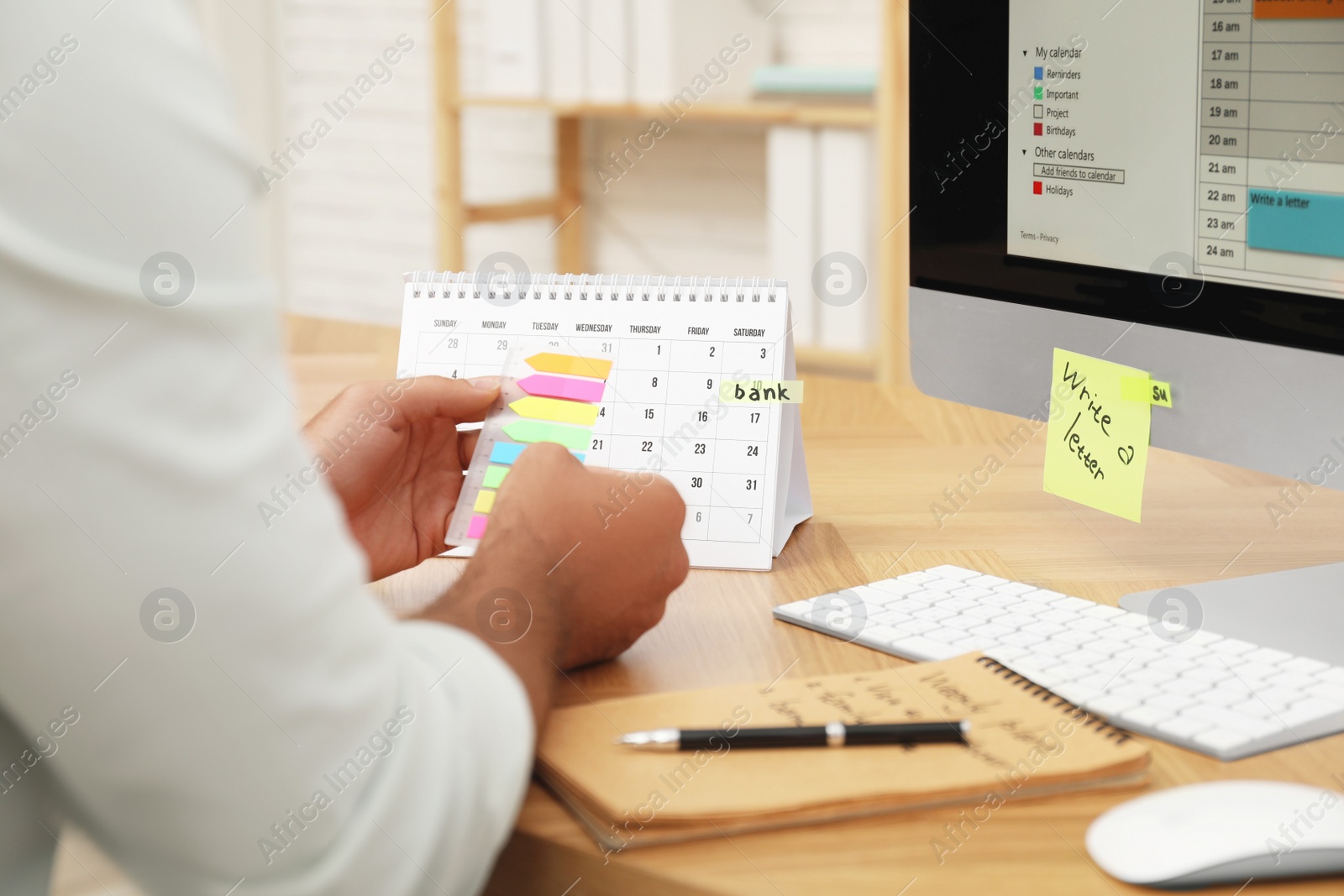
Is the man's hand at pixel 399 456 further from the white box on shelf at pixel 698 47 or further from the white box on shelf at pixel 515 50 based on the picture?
the white box on shelf at pixel 515 50

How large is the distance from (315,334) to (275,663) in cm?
125

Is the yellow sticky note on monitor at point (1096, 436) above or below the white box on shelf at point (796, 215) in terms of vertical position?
below

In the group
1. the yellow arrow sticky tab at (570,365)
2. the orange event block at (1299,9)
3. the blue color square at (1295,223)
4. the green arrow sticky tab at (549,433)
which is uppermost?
the orange event block at (1299,9)

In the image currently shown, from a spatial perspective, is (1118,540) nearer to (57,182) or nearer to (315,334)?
(57,182)

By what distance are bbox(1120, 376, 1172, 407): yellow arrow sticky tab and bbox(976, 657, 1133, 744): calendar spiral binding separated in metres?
0.23

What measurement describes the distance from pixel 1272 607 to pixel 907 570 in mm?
214

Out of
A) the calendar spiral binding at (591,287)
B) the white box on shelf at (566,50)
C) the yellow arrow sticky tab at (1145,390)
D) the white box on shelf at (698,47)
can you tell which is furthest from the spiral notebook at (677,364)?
the white box on shelf at (566,50)

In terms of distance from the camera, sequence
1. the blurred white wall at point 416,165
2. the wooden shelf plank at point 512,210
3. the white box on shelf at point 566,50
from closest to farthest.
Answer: the white box on shelf at point 566,50, the blurred white wall at point 416,165, the wooden shelf plank at point 512,210

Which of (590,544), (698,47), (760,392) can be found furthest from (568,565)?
(698,47)

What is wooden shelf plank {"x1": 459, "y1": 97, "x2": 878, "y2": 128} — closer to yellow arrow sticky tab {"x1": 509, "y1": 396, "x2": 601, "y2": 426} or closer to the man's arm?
yellow arrow sticky tab {"x1": 509, "y1": 396, "x2": 601, "y2": 426}

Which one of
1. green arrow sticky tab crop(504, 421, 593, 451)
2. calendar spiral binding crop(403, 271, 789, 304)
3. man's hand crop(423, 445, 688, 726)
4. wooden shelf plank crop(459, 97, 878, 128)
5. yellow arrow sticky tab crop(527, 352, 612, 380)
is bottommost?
man's hand crop(423, 445, 688, 726)

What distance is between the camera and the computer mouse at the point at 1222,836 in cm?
45

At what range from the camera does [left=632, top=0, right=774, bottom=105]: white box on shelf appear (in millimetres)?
2225

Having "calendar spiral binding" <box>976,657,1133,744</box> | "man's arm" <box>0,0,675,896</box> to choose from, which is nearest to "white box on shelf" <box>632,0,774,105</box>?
"calendar spiral binding" <box>976,657,1133,744</box>
